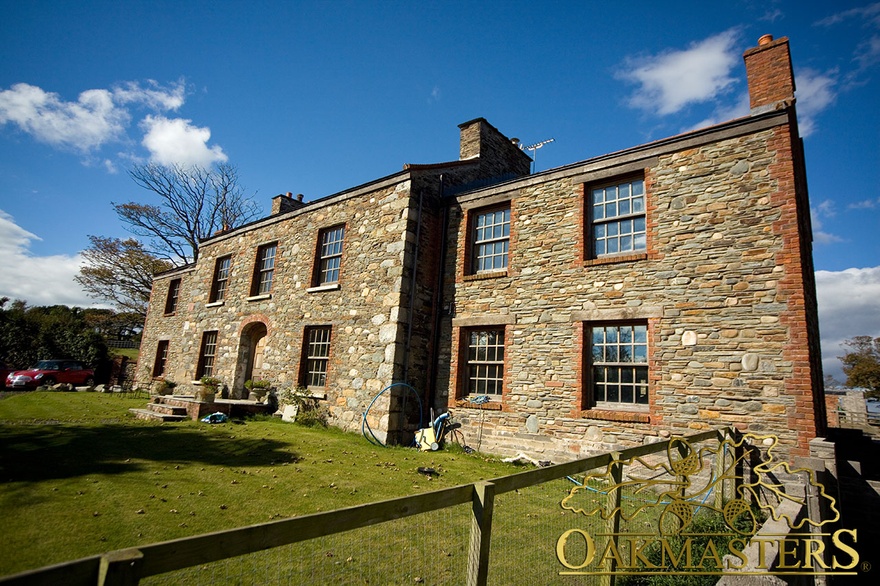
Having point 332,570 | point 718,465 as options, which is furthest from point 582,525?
point 332,570

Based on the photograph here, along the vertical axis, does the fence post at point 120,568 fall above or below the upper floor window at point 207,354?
below

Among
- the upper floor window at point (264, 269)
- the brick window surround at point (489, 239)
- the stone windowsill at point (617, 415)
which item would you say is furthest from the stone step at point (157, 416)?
the stone windowsill at point (617, 415)

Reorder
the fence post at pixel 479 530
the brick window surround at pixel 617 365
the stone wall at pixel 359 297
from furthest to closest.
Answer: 1. the stone wall at pixel 359 297
2. the brick window surround at pixel 617 365
3. the fence post at pixel 479 530

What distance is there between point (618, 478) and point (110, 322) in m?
38.9

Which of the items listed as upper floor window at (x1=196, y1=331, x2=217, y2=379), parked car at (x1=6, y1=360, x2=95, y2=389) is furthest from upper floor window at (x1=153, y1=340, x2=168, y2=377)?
parked car at (x1=6, y1=360, x2=95, y2=389)

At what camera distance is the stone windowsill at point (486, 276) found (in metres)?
11.2

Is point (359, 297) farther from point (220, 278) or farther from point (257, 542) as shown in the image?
point (257, 542)

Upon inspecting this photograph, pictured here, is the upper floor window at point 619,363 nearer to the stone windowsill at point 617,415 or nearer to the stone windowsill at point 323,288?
the stone windowsill at point 617,415

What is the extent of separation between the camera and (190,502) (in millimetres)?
5820

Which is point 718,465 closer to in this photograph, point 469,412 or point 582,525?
point 582,525

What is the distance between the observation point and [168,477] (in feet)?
22.4

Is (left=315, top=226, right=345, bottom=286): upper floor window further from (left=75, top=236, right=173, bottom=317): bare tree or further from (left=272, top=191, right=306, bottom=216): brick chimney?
(left=75, top=236, right=173, bottom=317): bare tree

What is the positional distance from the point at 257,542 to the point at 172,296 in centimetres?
2389

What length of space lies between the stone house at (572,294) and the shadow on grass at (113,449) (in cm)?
308
